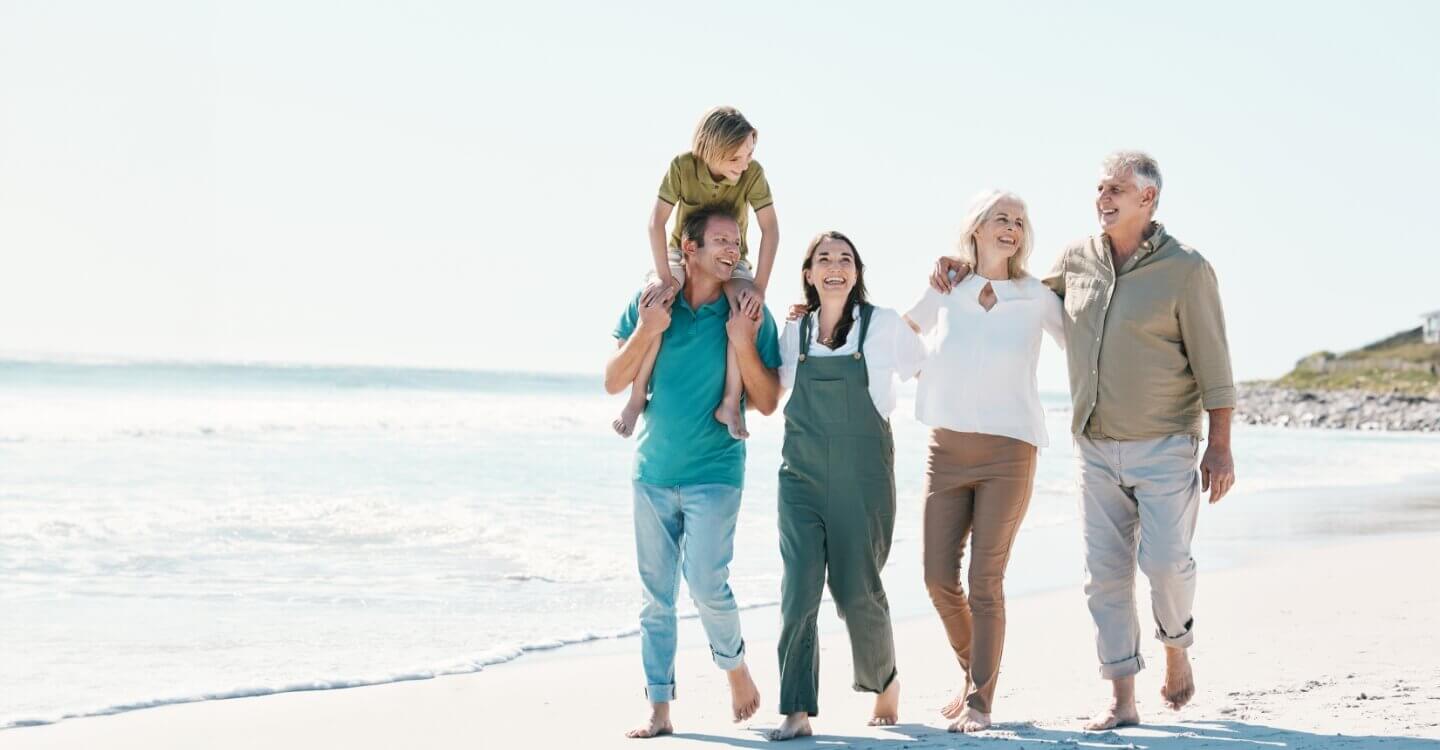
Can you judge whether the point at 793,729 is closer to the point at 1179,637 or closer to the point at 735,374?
the point at 735,374

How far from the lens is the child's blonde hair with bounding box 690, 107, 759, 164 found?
14.0 feet

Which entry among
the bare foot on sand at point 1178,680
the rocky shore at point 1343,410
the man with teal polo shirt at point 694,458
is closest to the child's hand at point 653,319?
the man with teal polo shirt at point 694,458

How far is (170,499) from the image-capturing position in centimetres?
1081

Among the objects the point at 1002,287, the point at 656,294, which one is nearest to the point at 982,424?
the point at 1002,287

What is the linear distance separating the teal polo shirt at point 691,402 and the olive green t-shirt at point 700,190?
0.27m

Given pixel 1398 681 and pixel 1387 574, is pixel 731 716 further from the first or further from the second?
pixel 1387 574

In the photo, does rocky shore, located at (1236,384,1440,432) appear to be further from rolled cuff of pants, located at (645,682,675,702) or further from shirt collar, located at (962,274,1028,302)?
rolled cuff of pants, located at (645,682,675,702)

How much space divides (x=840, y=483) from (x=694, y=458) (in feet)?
1.52

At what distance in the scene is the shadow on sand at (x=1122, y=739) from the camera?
148 inches

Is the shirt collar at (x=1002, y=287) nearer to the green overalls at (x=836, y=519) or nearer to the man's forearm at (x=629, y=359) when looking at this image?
the green overalls at (x=836, y=519)

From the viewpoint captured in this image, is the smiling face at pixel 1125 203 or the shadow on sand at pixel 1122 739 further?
the smiling face at pixel 1125 203

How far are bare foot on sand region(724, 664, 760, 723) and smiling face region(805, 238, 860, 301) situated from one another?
1.24 m

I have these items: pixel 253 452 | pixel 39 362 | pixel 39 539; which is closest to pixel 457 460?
pixel 253 452

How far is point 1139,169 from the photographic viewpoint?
167 inches
